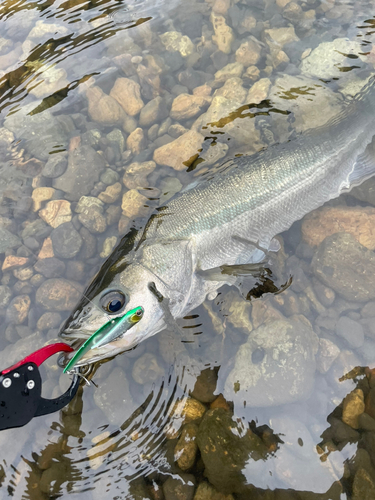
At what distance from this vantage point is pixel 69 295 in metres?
4.22

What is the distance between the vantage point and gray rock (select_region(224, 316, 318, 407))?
376 centimetres

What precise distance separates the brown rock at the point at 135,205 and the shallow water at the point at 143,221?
1.1 inches

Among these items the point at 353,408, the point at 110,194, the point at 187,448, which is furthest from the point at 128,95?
the point at 353,408

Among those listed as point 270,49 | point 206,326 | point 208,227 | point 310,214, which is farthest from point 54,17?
point 206,326

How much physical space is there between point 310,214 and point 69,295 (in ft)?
11.4

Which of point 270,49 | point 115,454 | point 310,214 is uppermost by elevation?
point 270,49

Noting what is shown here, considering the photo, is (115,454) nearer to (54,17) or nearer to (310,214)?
(310,214)

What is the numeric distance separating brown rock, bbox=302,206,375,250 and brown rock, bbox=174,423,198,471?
2826 millimetres

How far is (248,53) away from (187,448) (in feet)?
18.5

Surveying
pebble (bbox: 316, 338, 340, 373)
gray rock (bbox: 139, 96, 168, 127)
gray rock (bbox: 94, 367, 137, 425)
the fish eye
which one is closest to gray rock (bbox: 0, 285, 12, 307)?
gray rock (bbox: 94, 367, 137, 425)

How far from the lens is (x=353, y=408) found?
11.8ft

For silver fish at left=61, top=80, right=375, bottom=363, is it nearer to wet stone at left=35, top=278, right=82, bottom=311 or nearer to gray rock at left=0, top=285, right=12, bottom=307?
wet stone at left=35, top=278, right=82, bottom=311

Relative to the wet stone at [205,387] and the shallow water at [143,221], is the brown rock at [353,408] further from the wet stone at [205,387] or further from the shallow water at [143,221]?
the wet stone at [205,387]

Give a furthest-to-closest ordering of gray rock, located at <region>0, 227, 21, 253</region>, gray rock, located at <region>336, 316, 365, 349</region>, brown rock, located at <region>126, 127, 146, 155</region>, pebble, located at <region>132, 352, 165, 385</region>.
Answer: brown rock, located at <region>126, 127, 146, 155</region>
gray rock, located at <region>0, 227, 21, 253</region>
gray rock, located at <region>336, 316, 365, 349</region>
pebble, located at <region>132, 352, 165, 385</region>
